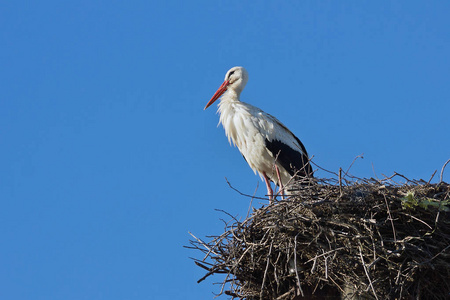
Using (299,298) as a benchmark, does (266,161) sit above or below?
above

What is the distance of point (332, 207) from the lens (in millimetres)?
5215

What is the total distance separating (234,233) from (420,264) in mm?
1383

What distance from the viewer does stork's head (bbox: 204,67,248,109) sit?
29.3 ft

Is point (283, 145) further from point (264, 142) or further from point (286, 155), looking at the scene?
point (264, 142)

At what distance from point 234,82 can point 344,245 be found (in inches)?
168

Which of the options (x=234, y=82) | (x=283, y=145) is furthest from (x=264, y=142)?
(x=234, y=82)

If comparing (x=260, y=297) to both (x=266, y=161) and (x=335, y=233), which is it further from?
(x=266, y=161)

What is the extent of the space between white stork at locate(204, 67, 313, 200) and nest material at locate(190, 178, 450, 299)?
246cm

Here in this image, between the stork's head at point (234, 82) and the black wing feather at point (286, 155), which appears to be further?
the stork's head at point (234, 82)

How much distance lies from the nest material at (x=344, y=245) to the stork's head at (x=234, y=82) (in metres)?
3.53

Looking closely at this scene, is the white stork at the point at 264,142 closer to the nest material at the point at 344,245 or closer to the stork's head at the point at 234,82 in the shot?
the stork's head at the point at 234,82

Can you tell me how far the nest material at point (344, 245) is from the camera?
498 cm

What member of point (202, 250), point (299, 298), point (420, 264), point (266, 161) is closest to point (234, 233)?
point (202, 250)

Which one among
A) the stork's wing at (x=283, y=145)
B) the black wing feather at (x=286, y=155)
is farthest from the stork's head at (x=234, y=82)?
the black wing feather at (x=286, y=155)
